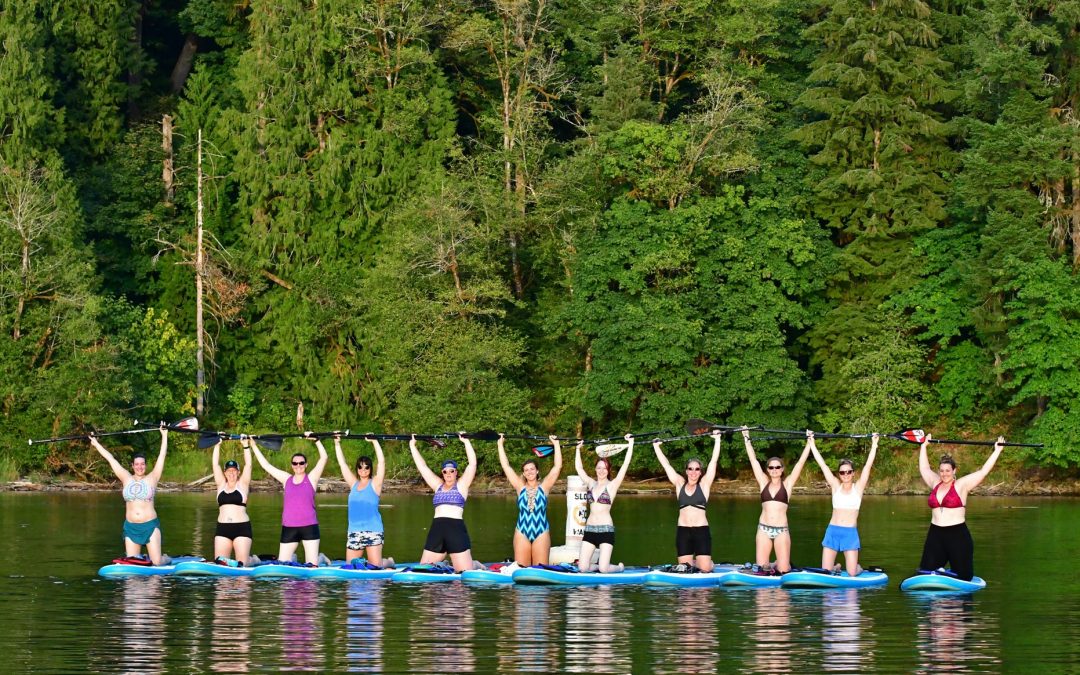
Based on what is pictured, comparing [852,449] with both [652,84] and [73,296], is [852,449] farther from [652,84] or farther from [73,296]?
[73,296]

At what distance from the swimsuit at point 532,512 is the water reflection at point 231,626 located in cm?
453

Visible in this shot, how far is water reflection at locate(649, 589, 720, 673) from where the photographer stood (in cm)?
2025

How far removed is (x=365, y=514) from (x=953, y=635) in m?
10.4

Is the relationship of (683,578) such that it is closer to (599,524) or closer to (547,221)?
(599,524)

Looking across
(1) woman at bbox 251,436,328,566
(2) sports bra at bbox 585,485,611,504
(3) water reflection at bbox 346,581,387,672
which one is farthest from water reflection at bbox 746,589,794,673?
(1) woman at bbox 251,436,328,566

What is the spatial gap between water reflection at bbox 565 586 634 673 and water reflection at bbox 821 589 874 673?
7.92 feet

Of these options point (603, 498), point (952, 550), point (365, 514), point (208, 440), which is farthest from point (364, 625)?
point (952, 550)

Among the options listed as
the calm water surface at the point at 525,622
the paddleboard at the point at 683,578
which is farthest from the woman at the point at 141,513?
the paddleboard at the point at 683,578

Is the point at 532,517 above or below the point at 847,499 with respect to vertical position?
below

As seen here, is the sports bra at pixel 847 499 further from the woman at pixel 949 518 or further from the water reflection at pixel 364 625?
the water reflection at pixel 364 625

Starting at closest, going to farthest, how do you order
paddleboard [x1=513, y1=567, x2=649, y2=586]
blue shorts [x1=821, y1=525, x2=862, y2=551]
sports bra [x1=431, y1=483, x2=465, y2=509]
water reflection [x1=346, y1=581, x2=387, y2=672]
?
water reflection [x1=346, y1=581, x2=387, y2=672], blue shorts [x1=821, y1=525, x2=862, y2=551], paddleboard [x1=513, y1=567, x2=649, y2=586], sports bra [x1=431, y1=483, x2=465, y2=509]

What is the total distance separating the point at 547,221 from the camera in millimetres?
57344

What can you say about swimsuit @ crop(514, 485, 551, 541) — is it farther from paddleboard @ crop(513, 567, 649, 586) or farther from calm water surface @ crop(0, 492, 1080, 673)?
calm water surface @ crop(0, 492, 1080, 673)

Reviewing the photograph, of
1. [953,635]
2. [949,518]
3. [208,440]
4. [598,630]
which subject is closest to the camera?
[953,635]
